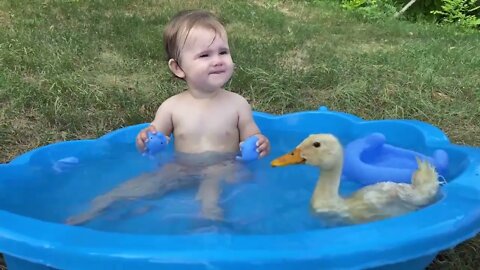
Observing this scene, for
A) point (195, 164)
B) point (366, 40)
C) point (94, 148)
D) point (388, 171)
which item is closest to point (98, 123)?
point (94, 148)

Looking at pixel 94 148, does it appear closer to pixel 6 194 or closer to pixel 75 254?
pixel 6 194

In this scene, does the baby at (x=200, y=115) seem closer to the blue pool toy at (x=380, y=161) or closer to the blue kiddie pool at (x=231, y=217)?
the blue kiddie pool at (x=231, y=217)

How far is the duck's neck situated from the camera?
6.07ft

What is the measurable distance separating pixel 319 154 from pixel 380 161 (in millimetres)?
648

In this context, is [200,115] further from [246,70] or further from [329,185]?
[246,70]

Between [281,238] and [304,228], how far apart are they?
0.35 meters

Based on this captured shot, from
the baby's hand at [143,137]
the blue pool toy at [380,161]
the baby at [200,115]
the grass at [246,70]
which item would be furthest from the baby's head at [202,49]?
the grass at [246,70]

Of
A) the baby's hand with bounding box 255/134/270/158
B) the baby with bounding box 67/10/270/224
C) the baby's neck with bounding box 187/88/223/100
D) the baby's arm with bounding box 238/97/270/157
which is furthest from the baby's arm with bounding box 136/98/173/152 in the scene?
the baby's hand with bounding box 255/134/270/158

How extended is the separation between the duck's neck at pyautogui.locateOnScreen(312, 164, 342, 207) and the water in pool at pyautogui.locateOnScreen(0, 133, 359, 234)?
0.06 metres

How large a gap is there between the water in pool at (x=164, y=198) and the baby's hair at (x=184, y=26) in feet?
1.33

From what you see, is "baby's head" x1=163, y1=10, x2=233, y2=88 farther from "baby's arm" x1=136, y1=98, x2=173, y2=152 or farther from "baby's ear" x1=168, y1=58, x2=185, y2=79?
"baby's arm" x1=136, y1=98, x2=173, y2=152

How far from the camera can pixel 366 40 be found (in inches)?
178

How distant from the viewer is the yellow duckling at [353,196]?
180 centimetres

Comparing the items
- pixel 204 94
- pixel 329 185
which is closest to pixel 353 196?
pixel 329 185
